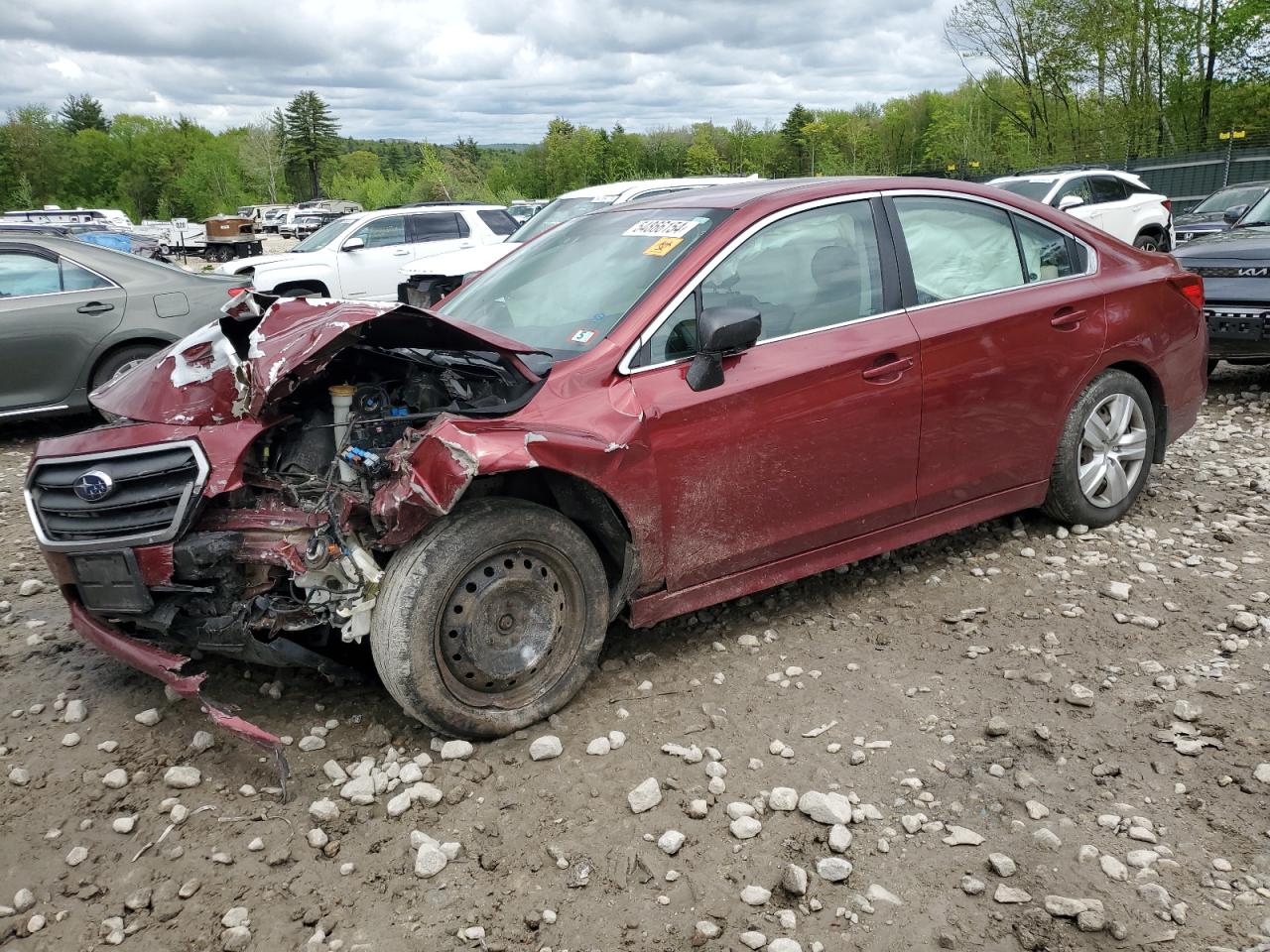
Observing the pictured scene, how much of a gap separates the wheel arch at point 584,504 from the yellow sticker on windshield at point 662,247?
3.25 ft

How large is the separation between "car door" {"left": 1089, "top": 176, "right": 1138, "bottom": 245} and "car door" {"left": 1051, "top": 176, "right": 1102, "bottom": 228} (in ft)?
0.19

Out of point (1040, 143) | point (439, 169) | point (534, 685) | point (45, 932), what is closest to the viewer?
point (45, 932)

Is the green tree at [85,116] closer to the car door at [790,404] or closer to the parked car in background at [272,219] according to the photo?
the parked car in background at [272,219]

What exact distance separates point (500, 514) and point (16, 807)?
1.77 meters

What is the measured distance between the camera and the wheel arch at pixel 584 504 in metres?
3.31

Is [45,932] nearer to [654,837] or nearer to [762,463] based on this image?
[654,837]

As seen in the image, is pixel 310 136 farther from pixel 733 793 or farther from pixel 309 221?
pixel 733 793

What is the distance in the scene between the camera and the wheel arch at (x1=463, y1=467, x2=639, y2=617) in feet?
10.9

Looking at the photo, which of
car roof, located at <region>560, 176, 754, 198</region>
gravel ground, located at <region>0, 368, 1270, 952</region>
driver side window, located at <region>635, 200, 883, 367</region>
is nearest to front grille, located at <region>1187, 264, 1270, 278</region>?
gravel ground, located at <region>0, 368, 1270, 952</region>

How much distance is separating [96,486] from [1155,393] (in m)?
4.71

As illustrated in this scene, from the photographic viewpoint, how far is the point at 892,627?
4.03 meters

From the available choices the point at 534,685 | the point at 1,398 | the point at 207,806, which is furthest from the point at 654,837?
the point at 1,398

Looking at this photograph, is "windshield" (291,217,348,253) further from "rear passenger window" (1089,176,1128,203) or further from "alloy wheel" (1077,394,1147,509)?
"alloy wheel" (1077,394,1147,509)

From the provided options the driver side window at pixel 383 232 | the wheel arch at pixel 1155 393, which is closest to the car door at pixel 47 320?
the driver side window at pixel 383 232
